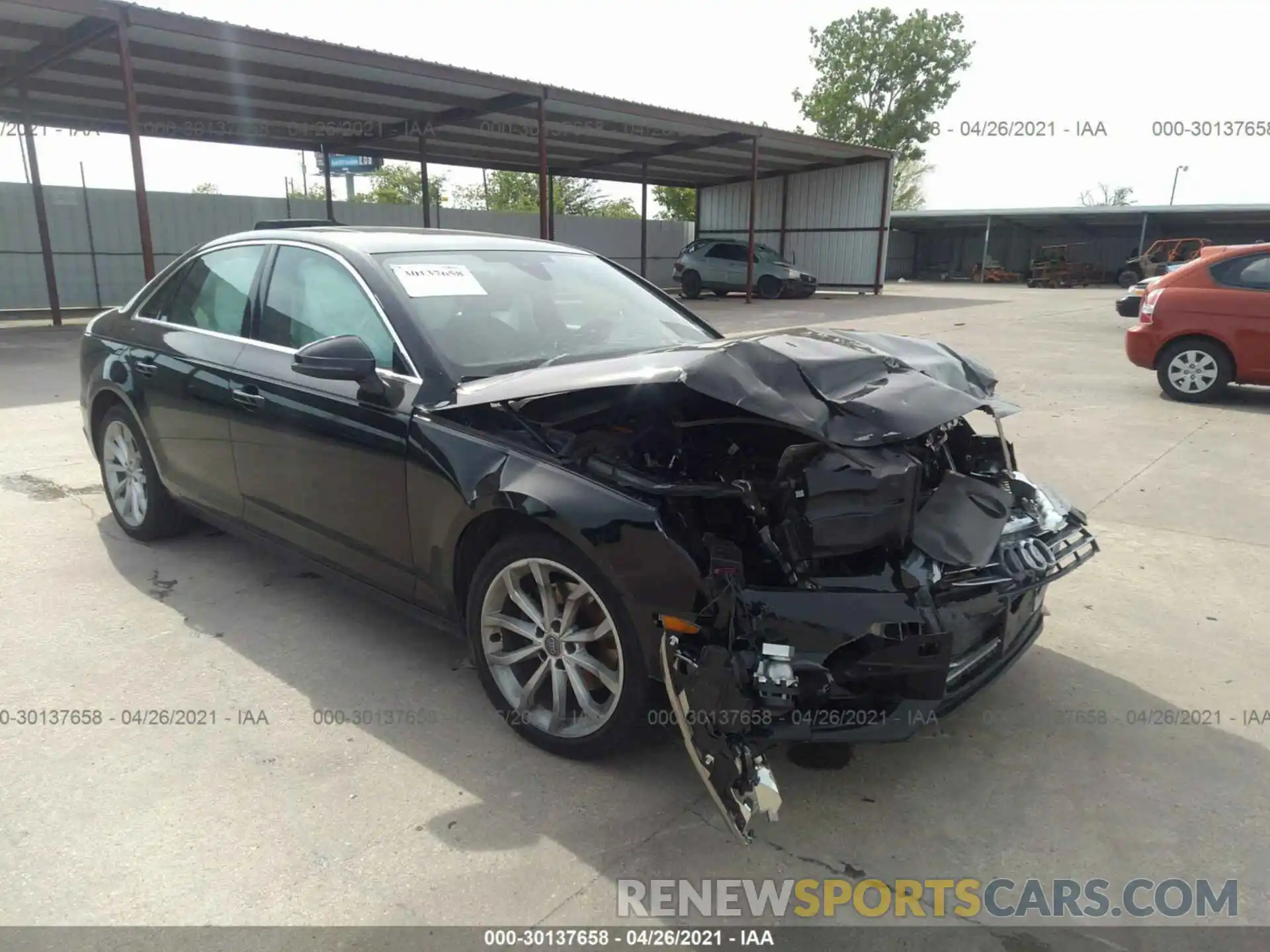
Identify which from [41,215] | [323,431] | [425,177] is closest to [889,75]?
[425,177]

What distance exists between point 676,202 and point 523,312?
49.1 meters

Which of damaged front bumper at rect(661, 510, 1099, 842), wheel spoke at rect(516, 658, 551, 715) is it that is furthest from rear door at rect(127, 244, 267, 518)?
damaged front bumper at rect(661, 510, 1099, 842)

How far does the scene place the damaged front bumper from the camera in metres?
2.21

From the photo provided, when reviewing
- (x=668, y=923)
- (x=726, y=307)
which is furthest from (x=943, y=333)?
(x=668, y=923)

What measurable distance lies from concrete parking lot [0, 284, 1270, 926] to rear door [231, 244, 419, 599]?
0.47 m

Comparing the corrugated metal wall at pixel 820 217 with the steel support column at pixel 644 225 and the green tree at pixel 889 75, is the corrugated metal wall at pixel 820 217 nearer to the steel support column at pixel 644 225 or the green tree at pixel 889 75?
the steel support column at pixel 644 225

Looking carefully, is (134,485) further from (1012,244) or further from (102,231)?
(1012,244)

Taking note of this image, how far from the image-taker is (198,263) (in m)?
4.32

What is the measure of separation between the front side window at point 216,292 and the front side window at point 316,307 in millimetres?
227

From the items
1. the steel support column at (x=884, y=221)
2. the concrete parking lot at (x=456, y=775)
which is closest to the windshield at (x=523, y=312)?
the concrete parking lot at (x=456, y=775)

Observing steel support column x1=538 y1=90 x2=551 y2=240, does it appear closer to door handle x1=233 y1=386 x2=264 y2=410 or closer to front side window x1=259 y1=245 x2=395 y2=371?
front side window x1=259 y1=245 x2=395 y2=371

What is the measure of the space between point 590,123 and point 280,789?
18.6m

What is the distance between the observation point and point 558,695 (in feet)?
8.87

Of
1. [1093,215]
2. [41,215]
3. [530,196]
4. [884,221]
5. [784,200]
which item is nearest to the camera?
[41,215]
